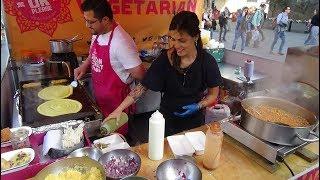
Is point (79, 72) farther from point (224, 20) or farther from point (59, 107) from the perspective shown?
point (224, 20)

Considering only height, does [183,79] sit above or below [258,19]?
below

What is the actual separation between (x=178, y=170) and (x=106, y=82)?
151 cm

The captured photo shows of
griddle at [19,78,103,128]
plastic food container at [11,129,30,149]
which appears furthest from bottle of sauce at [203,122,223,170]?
plastic food container at [11,129,30,149]

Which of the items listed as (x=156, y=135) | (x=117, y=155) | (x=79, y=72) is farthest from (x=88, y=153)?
(x=79, y=72)

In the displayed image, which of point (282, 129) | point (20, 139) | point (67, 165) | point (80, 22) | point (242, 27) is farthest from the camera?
point (242, 27)

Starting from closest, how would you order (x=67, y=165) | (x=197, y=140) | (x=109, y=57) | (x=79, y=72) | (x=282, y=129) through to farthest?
(x=67, y=165), (x=282, y=129), (x=197, y=140), (x=109, y=57), (x=79, y=72)

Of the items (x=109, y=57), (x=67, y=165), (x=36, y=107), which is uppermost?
(x=109, y=57)

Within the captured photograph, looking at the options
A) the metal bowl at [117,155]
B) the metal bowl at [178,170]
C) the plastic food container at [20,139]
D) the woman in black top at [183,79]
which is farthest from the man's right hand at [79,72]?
the metal bowl at [178,170]

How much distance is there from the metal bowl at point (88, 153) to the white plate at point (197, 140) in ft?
1.93

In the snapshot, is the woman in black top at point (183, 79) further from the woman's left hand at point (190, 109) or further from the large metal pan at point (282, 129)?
the large metal pan at point (282, 129)

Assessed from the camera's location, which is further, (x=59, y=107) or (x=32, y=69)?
(x=32, y=69)

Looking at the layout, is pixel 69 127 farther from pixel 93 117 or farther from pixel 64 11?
pixel 64 11

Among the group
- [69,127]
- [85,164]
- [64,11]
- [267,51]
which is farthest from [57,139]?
[267,51]

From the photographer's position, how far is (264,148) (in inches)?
57.9
